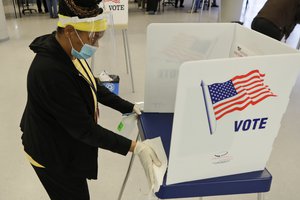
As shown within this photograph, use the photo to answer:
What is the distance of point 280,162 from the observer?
78.4 inches

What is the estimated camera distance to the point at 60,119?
2.97 feet

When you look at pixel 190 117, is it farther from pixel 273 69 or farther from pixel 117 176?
pixel 117 176

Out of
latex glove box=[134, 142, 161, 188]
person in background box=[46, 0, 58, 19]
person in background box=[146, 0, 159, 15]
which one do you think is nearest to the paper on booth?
latex glove box=[134, 142, 161, 188]

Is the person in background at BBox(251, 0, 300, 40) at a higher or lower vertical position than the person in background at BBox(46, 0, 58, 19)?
higher

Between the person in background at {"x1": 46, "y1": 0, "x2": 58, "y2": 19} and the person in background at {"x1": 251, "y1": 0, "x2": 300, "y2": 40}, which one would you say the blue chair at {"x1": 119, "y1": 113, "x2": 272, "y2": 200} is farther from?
the person in background at {"x1": 46, "y1": 0, "x2": 58, "y2": 19}

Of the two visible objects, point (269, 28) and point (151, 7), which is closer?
point (269, 28)

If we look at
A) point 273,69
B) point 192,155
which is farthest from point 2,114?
point 273,69

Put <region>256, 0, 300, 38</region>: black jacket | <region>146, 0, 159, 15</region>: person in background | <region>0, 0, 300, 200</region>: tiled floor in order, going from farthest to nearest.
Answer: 1. <region>146, 0, 159, 15</region>: person in background
2. <region>256, 0, 300, 38</region>: black jacket
3. <region>0, 0, 300, 200</region>: tiled floor

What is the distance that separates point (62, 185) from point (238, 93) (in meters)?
0.77

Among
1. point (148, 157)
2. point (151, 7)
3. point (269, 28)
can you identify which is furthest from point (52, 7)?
point (148, 157)

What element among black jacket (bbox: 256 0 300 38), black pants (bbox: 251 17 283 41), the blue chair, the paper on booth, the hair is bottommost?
the blue chair

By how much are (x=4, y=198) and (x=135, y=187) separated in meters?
0.76

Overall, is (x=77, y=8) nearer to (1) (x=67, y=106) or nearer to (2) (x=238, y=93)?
(1) (x=67, y=106)

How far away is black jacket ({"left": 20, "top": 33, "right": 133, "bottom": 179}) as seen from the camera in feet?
2.89
